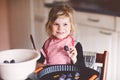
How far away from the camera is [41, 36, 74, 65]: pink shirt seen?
1136 millimetres

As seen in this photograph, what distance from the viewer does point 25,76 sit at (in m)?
0.95

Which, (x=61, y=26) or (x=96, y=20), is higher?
(x=61, y=26)

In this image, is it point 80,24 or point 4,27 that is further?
point 4,27

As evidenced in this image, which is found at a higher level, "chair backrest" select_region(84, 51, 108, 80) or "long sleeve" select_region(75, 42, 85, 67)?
"long sleeve" select_region(75, 42, 85, 67)

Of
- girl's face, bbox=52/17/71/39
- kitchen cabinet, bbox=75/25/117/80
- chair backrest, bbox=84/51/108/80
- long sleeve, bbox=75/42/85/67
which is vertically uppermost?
girl's face, bbox=52/17/71/39

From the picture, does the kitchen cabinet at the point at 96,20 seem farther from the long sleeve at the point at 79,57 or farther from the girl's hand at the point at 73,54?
the girl's hand at the point at 73,54

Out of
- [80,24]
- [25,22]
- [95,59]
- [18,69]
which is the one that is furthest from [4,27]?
[18,69]

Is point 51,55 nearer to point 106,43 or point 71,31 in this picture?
point 71,31

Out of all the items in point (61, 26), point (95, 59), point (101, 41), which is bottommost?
point (101, 41)

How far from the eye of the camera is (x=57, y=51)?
1.16m

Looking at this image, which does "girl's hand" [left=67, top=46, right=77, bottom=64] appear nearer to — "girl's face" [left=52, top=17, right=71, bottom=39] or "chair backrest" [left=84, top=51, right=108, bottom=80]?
"girl's face" [left=52, top=17, right=71, bottom=39]

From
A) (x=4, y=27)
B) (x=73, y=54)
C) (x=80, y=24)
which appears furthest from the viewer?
(x=4, y=27)

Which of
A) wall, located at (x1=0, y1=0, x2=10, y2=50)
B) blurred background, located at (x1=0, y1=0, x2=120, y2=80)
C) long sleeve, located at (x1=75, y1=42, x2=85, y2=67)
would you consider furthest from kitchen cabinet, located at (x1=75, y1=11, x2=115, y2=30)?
long sleeve, located at (x1=75, y1=42, x2=85, y2=67)

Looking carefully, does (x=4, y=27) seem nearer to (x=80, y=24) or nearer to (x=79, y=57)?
(x=80, y=24)
